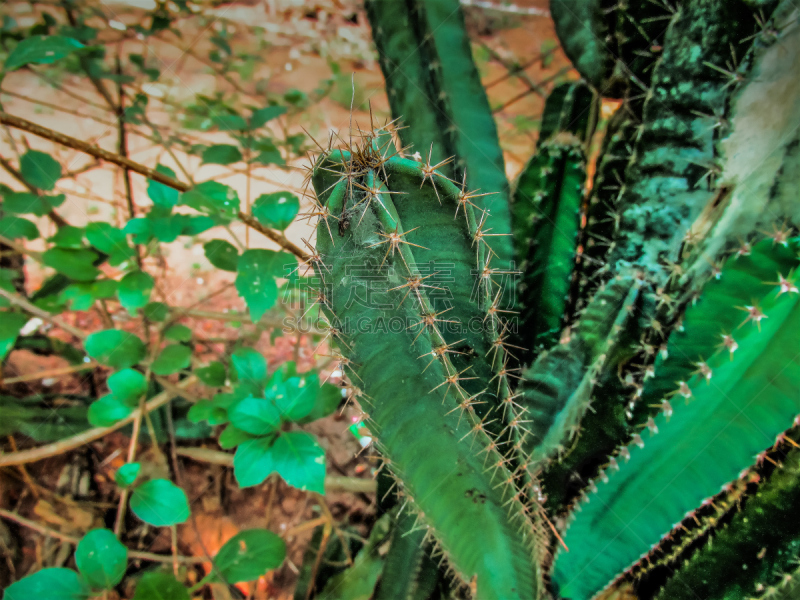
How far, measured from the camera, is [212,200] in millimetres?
1015

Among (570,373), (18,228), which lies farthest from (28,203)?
(570,373)

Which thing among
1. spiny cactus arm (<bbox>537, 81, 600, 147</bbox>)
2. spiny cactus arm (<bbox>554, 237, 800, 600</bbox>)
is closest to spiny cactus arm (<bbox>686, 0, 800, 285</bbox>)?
spiny cactus arm (<bbox>554, 237, 800, 600</bbox>)

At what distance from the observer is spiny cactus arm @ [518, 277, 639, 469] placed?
0.85 m

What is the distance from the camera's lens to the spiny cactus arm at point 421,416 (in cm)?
61

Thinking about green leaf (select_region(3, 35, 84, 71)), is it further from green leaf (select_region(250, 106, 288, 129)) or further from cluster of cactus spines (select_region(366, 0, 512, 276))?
cluster of cactus spines (select_region(366, 0, 512, 276))

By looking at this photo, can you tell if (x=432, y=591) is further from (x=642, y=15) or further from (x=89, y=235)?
(x=642, y=15)

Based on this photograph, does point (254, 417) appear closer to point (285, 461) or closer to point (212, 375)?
point (285, 461)

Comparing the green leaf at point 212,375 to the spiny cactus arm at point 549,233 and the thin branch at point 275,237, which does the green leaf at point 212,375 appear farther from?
the spiny cactus arm at point 549,233

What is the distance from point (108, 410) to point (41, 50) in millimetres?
779

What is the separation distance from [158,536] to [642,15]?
5.76 feet

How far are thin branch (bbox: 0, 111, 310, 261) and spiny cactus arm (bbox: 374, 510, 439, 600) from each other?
669 millimetres

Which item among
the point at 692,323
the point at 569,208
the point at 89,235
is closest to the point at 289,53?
the point at 89,235

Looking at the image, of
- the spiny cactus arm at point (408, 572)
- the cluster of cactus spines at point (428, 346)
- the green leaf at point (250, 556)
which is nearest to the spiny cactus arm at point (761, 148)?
the cluster of cactus spines at point (428, 346)

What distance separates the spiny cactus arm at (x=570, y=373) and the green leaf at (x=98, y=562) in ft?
2.62
